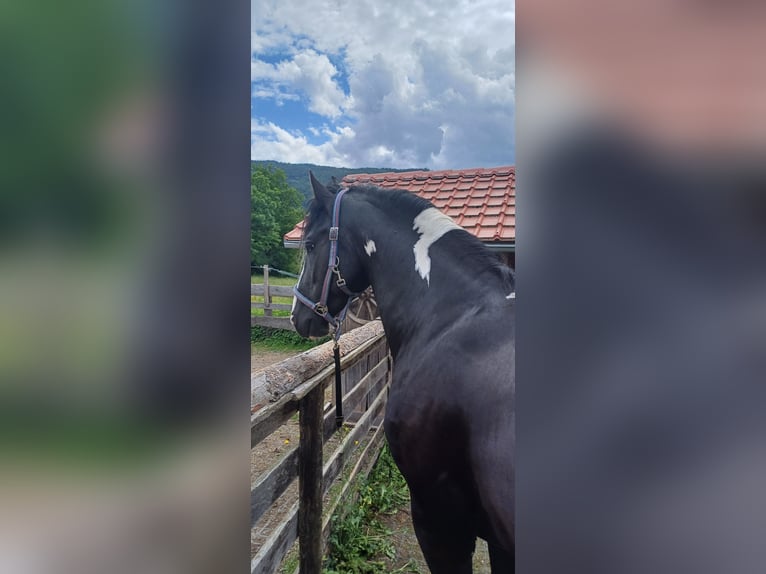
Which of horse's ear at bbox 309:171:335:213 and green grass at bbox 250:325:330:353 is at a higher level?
horse's ear at bbox 309:171:335:213

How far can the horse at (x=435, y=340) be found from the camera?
1.05 m

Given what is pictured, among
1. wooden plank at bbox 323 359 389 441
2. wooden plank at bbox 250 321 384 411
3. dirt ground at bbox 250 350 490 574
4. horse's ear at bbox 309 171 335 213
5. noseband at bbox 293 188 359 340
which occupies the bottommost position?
dirt ground at bbox 250 350 490 574

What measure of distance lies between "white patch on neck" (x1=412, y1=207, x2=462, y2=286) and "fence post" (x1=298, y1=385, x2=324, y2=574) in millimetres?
628

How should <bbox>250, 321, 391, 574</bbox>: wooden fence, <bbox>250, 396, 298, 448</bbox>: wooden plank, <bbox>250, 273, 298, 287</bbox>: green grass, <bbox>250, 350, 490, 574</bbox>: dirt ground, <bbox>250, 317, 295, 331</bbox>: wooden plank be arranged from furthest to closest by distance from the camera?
<bbox>250, 317, 295, 331</bbox>: wooden plank, <bbox>250, 350, 490, 574</bbox>: dirt ground, <bbox>250, 321, 391, 574</bbox>: wooden fence, <bbox>250, 396, 298, 448</bbox>: wooden plank, <bbox>250, 273, 298, 287</bbox>: green grass

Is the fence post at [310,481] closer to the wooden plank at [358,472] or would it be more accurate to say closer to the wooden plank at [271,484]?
the wooden plank at [271,484]

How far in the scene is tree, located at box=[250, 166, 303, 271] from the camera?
697 mm

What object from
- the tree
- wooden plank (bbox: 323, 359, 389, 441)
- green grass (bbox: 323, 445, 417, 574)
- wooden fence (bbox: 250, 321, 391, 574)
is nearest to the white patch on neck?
the tree

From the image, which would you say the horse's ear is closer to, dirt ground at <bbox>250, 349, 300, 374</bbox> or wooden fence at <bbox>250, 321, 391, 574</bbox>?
wooden fence at <bbox>250, 321, 391, 574</bbox>

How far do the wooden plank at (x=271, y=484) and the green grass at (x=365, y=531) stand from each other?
0.65 m

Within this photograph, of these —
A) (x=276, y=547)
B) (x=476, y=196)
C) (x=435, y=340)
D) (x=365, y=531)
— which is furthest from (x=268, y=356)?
(x=435, y=340)

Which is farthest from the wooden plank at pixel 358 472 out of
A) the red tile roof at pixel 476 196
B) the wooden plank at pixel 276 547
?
the red tile roof at pixel 476 196

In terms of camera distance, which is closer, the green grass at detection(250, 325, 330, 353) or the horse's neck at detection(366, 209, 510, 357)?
the horse's neck at detection(366, 209, 510, 357)

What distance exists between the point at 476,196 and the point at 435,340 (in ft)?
3.81
